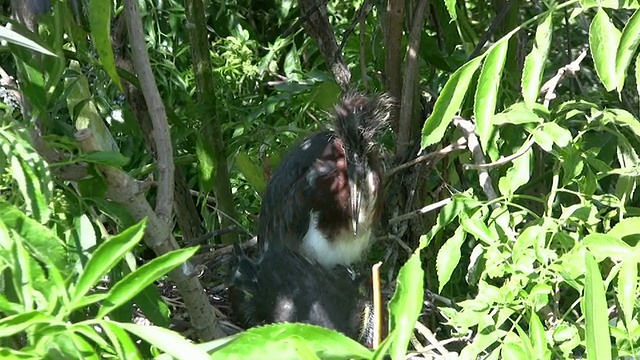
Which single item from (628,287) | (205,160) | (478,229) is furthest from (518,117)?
(205,160)

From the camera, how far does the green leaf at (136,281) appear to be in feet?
2.94

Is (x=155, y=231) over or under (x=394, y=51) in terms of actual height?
under

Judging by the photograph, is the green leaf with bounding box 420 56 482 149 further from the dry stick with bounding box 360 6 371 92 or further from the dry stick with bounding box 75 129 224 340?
the dry stick with bounding box 360 6 371 92

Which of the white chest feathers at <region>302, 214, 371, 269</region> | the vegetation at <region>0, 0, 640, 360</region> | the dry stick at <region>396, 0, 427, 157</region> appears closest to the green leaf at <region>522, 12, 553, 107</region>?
the vegetation at <region>0, 0, 640, 360</region>

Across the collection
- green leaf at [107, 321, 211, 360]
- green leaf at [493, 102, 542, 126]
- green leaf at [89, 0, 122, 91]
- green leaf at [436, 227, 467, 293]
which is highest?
green leaf at [89, 0, 122, 91]

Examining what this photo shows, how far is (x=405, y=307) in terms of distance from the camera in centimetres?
102

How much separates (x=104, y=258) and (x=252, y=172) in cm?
203

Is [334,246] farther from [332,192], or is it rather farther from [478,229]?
[478,229]

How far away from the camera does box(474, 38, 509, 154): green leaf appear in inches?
56.8

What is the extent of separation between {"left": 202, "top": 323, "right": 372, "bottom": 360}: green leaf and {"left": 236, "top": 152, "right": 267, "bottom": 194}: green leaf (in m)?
1.92

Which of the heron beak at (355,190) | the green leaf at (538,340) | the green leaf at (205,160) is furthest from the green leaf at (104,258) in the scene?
the heron beak at (355,190)

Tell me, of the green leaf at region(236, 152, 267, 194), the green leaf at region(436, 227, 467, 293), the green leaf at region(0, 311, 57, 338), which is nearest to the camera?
the green leaf at region(0, 311, 57, 338)

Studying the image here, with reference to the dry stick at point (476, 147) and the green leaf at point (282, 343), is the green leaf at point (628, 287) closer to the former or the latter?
the green leaf at point (282, 343)

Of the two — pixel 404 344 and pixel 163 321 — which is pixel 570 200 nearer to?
pixel 163 321
